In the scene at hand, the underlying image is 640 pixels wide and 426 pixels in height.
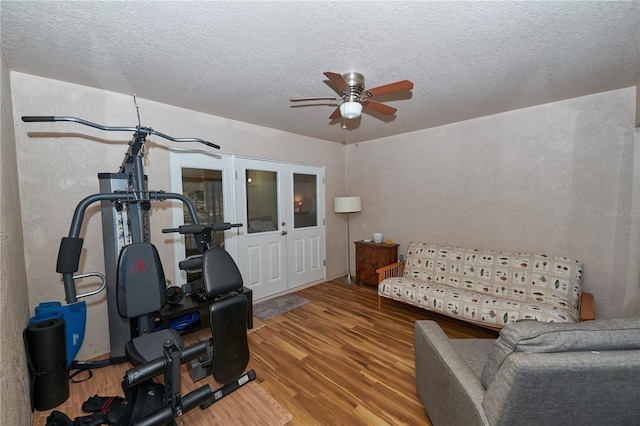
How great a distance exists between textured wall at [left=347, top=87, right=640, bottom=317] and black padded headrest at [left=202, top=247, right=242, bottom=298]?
2949 millimetres

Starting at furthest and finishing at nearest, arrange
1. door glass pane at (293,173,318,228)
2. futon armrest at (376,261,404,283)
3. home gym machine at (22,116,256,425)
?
door glass pane at (293,173,318,228), futon armrest at (376,261,404,283), home gym machine at (22,116,256,425)

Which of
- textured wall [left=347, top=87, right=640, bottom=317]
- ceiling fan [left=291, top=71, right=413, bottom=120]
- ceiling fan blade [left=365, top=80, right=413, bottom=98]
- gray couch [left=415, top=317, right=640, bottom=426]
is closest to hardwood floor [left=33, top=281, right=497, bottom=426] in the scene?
gray couch [left=415, top=317, right=640, bottom=426]

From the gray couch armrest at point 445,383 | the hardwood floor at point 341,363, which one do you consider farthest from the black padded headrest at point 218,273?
the gray couch armrest at point 445,383

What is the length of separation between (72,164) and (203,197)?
3.85ft

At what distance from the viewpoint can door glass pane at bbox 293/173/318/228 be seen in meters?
4.10

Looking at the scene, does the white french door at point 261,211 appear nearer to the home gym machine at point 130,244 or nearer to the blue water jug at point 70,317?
the home gym machine at point 130,244

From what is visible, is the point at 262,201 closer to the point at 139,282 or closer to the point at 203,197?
the point at 203,197

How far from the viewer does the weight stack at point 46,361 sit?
1705 mm

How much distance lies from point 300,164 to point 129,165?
2385 mm

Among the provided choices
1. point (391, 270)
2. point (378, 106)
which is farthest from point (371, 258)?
point (378, 106)

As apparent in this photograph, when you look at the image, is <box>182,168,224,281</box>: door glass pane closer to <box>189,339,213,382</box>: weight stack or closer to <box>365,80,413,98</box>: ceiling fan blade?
<box>189,339,213,382</box>: weight stack

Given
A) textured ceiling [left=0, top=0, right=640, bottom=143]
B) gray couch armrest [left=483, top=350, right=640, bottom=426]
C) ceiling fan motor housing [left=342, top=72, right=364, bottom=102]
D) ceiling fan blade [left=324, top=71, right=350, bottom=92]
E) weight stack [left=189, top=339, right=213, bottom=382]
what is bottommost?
weight stack [left=189, top=339, right=213, bottom=382]

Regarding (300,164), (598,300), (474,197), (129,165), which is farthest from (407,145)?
→ (129,165)

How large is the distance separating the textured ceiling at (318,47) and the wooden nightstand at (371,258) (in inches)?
87.1
